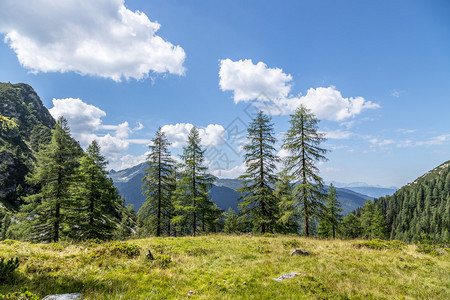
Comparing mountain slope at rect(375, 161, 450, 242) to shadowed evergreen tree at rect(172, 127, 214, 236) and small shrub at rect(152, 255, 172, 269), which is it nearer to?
shadowed evergreen tree at rect(172, 127, 214, 236)

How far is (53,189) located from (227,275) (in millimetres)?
19815

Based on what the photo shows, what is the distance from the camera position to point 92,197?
20453 millimetres

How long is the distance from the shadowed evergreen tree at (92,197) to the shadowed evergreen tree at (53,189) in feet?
3.00

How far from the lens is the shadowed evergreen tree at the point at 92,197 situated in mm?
19828

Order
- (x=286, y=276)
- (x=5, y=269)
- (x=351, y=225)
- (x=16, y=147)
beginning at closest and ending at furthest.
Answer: (x=5, y=269), (x=286, y=276), (x=351, y=225), (x=16, y=147)

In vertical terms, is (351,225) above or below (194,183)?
below

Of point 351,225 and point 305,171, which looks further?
point 351,225

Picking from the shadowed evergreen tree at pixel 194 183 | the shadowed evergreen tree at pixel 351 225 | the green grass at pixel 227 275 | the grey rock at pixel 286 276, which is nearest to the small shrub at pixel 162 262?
the green grass at pixel 227 275

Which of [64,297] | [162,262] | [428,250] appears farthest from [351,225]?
[64,297]

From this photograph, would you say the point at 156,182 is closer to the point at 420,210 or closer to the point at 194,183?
the point at 194,183

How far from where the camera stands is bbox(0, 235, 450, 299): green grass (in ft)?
18.5

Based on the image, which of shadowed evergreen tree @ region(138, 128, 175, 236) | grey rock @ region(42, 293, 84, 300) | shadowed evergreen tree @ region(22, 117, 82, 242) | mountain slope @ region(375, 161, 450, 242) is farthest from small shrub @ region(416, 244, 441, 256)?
mountain slope @ region(375, 161, 450, 242)

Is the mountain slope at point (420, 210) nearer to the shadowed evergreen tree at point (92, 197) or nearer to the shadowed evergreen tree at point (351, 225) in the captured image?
the shadowed evergreen tree at point (351, 225)

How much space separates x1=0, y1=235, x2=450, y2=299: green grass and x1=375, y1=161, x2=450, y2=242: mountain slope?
117 m
